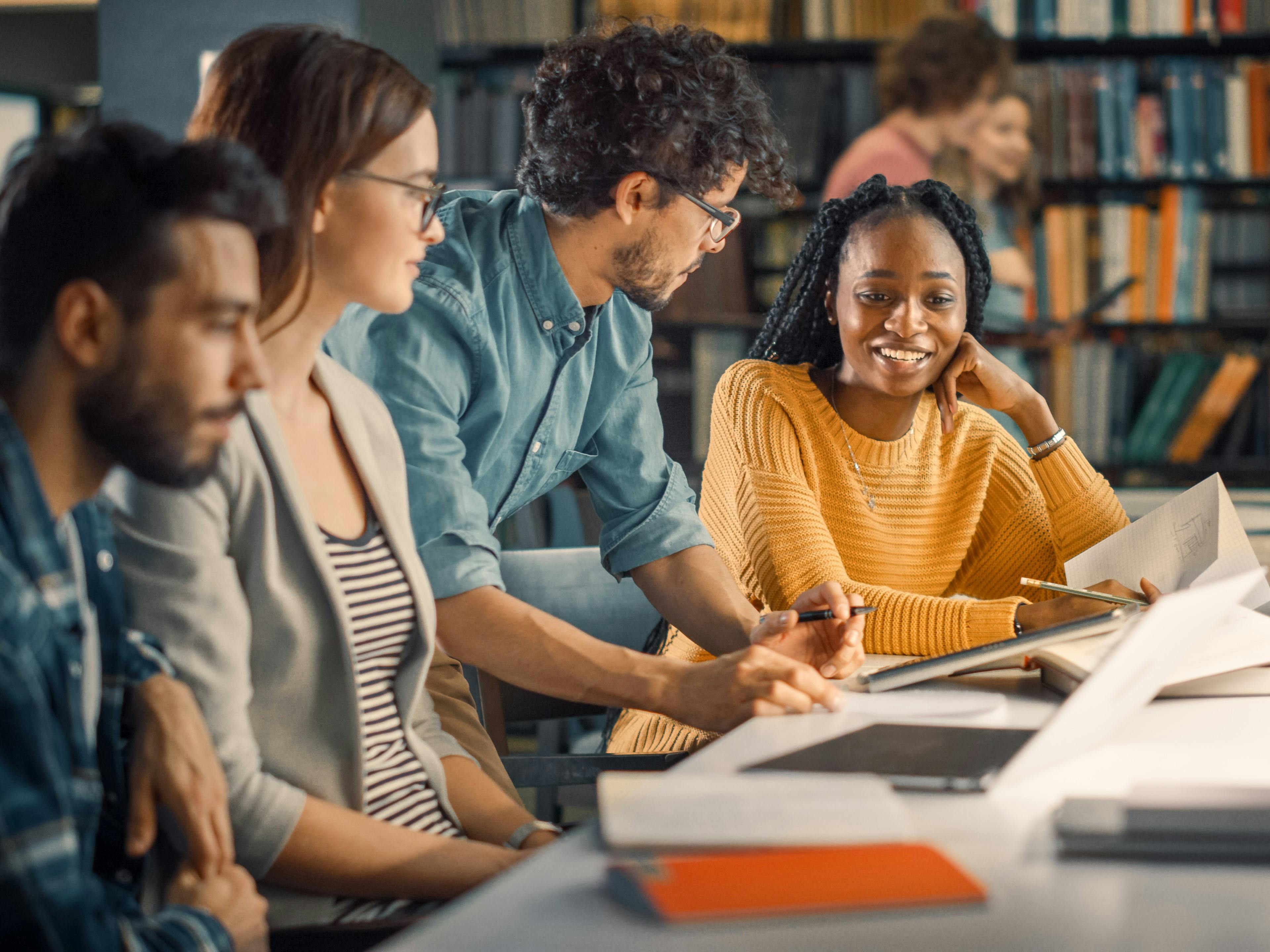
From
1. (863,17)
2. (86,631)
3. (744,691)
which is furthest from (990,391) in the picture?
(863,17)

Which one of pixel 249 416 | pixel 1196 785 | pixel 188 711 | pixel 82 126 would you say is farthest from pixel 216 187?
pixel 1196 785

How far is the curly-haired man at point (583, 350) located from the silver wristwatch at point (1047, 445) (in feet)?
1.71

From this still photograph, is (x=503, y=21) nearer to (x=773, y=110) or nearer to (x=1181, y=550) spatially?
(x=773, y=110)

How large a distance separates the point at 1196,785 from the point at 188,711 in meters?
0.71

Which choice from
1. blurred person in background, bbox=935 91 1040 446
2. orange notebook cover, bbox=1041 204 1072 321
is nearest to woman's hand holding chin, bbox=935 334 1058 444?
blurred person in background, bbox=935 91 1040 446

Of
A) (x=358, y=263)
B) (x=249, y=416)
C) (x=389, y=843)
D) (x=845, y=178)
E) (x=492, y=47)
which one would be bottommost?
(x=389, y=843)

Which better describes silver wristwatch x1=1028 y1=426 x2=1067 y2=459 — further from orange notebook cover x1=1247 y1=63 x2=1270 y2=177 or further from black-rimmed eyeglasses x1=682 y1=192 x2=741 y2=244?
orange notebook cover x1=1247 y1=63 x2=1270 y2=177

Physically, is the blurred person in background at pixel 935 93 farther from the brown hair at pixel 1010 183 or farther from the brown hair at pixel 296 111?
the brown hair at pixel 296 111

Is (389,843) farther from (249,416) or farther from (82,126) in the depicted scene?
(82,126)

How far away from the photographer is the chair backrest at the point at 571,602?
171 centimetres

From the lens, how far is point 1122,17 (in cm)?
340

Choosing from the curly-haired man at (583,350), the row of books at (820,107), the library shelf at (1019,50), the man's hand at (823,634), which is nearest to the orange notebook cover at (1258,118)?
the library shelf at (1019,50)

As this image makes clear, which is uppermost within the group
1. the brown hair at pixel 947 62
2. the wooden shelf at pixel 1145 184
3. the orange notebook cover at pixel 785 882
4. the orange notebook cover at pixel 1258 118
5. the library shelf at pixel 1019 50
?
the library shelf at pixel 1019 50

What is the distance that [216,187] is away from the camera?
833 mm
